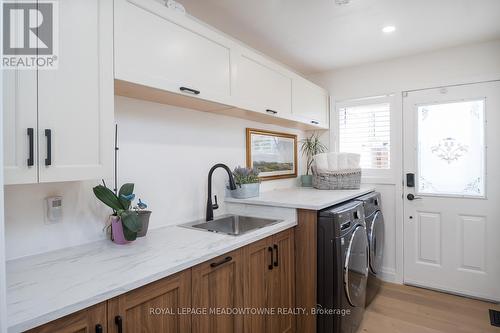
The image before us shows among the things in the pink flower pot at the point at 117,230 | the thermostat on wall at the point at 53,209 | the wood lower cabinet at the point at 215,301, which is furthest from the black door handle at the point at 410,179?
the thermostat on wall at the point at 53,209

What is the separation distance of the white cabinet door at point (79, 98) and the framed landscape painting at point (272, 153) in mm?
1541

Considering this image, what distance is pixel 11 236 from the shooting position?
→ 48.3 inches

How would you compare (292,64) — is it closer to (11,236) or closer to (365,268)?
(365,268)

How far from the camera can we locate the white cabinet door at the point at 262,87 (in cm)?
204

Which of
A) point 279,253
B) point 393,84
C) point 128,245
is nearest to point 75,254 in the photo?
point 128,245

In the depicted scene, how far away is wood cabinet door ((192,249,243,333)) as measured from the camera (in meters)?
1.29

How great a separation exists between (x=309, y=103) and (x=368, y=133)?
0.82 m

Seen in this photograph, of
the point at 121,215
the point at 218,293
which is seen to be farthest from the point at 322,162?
the point at 121,215

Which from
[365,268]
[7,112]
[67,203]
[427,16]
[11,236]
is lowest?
[365,268]

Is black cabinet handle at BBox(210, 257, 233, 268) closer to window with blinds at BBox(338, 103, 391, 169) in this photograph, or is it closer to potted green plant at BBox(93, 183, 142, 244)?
potted green plant at BBox(93, 183, 142, 244)

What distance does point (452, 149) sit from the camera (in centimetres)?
279

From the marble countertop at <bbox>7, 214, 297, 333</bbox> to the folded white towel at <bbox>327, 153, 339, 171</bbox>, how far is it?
157cm

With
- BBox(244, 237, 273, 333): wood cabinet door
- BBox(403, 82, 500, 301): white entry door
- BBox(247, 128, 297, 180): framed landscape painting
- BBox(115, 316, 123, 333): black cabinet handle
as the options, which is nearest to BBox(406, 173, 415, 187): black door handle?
BBox(403, 82, 500, 301): white entry door

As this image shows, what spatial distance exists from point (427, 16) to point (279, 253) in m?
2.10
